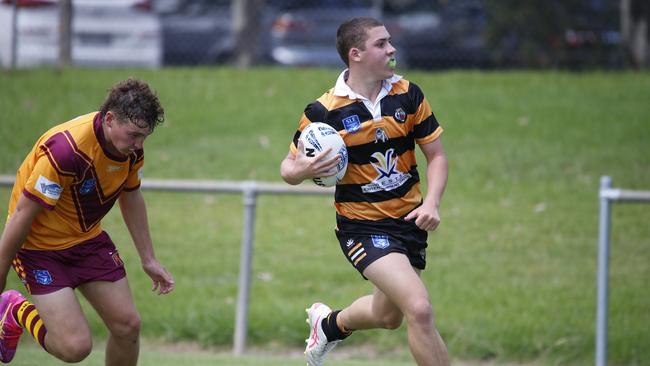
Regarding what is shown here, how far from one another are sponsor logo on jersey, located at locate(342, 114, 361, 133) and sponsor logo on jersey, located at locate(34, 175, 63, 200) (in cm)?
167

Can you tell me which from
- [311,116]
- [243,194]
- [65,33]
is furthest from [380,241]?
[65,33]

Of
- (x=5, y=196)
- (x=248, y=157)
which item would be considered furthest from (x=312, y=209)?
(x=5, y=196)

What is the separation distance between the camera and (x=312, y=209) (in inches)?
432

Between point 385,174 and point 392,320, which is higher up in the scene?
point 385,174

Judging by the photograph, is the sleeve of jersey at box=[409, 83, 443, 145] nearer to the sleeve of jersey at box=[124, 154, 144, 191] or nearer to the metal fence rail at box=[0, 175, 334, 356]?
the sleeve of jersey at box=[124, 154, 144, 191]

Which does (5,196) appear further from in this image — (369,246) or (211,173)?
(369,246)

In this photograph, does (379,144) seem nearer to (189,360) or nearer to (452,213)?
(189,360)

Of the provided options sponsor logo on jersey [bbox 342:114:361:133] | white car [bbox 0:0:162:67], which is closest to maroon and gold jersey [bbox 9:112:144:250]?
sponsor logo on jersey [bbox 342:114:361:133]

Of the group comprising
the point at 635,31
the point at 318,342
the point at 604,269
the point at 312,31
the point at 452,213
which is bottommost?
the point at 452,213

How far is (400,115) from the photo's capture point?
5.54 m

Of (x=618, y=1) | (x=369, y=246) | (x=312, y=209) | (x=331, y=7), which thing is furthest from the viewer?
(x=331, y=7)

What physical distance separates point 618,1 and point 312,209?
5633 mm

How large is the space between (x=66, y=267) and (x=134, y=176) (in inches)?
25.5

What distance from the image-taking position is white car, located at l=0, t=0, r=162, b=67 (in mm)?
14016
